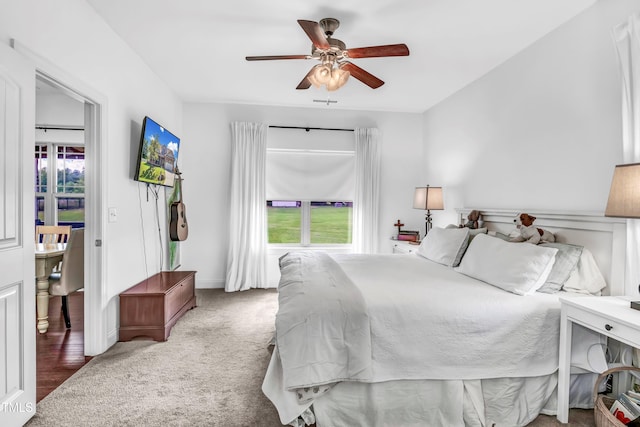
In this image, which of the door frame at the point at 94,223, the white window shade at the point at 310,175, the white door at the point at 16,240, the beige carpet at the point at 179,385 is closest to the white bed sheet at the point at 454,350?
the beige carpet at the point at 179,385

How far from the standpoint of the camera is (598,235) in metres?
2.23

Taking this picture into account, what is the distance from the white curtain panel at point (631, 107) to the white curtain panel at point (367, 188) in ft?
10.1

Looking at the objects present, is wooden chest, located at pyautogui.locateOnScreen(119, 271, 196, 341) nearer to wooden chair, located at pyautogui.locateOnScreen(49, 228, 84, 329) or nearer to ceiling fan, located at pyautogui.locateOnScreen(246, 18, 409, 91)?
wooden chair, located at pyautogui.locateOnScreen(49, 228, 84, 329)

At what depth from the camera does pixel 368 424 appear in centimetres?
182

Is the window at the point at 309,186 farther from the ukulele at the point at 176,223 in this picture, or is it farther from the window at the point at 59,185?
the window at the point at 59,185

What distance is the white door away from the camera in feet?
5.51

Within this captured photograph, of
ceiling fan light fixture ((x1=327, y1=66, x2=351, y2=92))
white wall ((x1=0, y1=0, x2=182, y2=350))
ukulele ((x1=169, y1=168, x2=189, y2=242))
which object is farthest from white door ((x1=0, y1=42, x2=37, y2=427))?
ukulele ((x1=169, y1=168, x2=189, y2=242))

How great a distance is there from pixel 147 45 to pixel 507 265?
3492 millimetres

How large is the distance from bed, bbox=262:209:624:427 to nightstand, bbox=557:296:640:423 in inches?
2.9

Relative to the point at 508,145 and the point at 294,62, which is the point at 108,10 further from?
the point at 508,145

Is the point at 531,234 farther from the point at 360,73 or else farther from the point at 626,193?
the point at 360,73

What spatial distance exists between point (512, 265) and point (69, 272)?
3720 mm

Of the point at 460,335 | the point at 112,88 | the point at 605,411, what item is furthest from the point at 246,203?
the point at 605,411

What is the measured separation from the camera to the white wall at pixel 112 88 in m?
1.99
